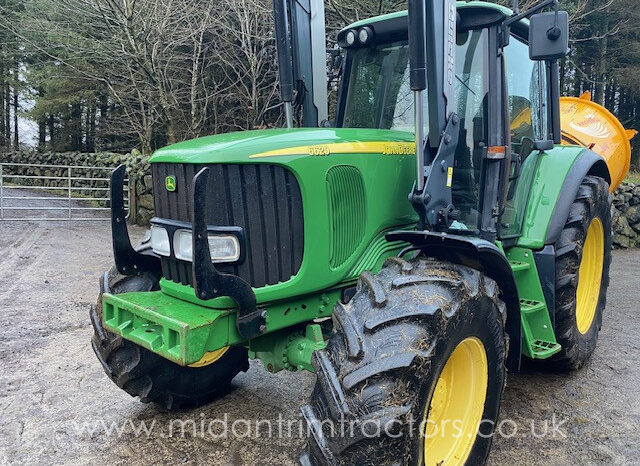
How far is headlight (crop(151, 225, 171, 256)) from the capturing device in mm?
2756

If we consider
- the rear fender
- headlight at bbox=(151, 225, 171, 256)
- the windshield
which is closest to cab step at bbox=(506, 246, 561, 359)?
the rear fender

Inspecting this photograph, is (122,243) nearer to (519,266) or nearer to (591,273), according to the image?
(519,266)

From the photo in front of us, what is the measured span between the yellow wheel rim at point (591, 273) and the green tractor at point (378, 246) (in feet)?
1.55

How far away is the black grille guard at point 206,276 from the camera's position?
230 centimetres

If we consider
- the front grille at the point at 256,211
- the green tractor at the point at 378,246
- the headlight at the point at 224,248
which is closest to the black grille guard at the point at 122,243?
the green tractor at the point at 378,246

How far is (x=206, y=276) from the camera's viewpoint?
7.72ft

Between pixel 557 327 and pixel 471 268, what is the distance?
1378 millimetres

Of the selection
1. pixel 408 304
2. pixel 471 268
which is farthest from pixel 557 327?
pixel 408 304

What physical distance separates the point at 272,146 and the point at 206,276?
68 centimetres

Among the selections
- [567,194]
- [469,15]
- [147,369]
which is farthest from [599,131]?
[147,369]

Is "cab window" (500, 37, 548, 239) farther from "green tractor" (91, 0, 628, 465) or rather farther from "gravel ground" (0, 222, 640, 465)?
"gravel ground" (0, 222, 640, 465)

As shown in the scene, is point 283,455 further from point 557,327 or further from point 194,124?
point 194,124

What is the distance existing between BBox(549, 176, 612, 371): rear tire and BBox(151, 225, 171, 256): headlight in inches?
101

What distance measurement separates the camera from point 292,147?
102 inches
